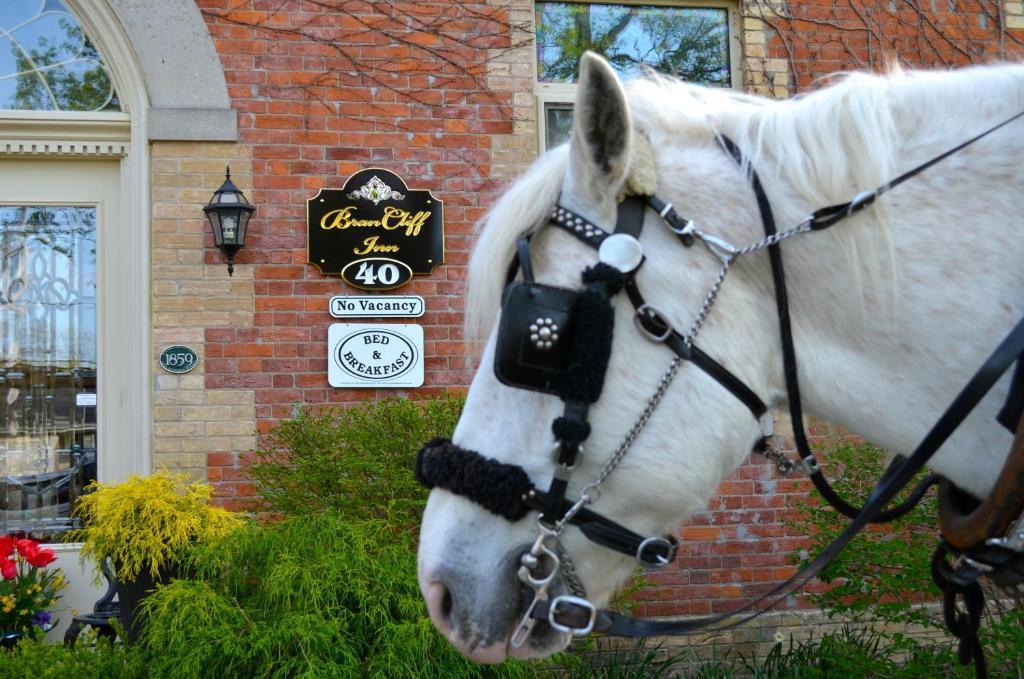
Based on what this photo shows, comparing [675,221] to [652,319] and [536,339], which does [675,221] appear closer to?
[652,319]

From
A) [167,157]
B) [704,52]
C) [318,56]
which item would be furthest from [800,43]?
[167,157]

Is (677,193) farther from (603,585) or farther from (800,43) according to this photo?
(800,43)

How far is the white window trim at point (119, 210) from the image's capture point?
16.2 ft

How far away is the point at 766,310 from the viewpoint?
5.17 feet

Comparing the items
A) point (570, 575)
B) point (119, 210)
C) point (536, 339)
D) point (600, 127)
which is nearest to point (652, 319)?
point (536, 339)

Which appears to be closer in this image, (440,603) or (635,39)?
(440,603)

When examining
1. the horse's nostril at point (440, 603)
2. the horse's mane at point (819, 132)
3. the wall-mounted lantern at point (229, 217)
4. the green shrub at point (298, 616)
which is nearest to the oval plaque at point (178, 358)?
the wall-mounted lantern at point (229, 217)

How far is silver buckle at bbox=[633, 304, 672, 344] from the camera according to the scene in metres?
1.51

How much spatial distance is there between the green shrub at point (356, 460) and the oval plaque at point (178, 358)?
1.97 ft

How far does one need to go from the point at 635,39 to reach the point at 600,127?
4.46 m

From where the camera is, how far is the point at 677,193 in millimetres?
1598

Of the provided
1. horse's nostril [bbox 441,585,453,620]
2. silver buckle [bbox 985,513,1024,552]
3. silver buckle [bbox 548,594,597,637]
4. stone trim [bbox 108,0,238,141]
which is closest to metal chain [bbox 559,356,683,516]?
silver buckle [bbox 548,594,597,637]

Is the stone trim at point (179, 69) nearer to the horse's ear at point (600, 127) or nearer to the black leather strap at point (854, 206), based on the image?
the horse's ear at point (600, 127)

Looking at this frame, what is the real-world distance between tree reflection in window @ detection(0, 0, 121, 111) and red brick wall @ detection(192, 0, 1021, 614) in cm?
77
